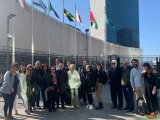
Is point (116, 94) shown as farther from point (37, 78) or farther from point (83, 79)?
point (37, 78)

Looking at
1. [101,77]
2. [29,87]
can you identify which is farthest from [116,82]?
[29,87]

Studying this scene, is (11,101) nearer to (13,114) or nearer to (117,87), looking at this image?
(13,114)

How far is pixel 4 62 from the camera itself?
66.9ft

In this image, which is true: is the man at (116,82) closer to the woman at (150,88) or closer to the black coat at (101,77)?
the black coat at (101,77)

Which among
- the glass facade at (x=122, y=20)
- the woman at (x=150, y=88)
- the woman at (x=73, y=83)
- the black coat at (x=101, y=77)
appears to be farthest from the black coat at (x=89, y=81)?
the glass facade at (x=122, y=20)

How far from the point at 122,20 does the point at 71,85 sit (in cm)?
4179

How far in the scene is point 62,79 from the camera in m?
13.1

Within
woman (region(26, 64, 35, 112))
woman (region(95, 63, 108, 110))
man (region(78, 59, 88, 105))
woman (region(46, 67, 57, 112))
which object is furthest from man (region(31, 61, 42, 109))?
woman (region(95, 63, 108, 110))

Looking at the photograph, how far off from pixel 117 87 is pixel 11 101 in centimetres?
424

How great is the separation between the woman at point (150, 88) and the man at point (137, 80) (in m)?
0.29

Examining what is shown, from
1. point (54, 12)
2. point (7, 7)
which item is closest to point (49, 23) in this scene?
point (7, 7)

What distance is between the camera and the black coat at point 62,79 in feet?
42.9

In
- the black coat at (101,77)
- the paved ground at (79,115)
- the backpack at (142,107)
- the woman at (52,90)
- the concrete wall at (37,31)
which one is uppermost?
the concrete wall at (37,31)

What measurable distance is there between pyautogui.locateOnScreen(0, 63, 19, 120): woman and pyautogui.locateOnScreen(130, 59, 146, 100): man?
4057 mm
